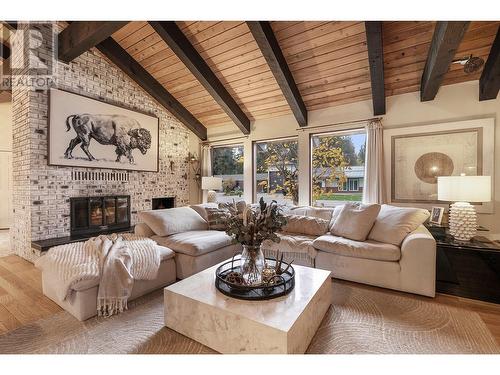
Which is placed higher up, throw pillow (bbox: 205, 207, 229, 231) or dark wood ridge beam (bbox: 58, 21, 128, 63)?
dark wood ridge beam (bbox: 58, 21, 128, 63)

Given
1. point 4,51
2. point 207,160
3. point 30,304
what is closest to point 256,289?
point 30,304

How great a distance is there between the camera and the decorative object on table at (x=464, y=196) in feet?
8.21

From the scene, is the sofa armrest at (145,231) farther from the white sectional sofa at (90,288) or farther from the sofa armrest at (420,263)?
the sofa armrest at (420,263)

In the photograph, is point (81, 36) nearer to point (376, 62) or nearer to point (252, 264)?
point (252, 264)

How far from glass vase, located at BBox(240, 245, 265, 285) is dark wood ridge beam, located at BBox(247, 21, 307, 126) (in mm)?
2722

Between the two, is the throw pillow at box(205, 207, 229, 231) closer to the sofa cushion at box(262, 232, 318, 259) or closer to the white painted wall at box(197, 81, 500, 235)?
the sofa cushion at box(262, 232, 318, 259)

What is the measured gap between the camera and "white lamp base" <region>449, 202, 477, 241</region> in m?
2.58

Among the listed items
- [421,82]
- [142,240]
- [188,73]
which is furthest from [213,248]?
[421,82]

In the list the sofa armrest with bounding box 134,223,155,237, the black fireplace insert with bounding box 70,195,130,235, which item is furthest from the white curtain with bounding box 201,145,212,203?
the sofa armrest with bounding box 134,223,155,237

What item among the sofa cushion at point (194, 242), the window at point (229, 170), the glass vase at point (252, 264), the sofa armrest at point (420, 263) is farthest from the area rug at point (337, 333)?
the window at point (229, 170)

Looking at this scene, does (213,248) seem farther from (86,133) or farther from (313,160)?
(86,133)

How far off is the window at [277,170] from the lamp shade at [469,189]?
2488mm

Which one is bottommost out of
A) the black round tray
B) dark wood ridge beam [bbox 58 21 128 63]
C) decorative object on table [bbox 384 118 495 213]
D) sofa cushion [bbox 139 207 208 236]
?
the black round tray

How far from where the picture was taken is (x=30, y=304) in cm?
223
